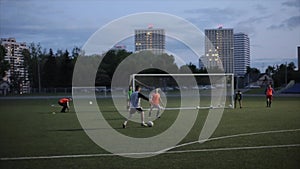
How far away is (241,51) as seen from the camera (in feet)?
445

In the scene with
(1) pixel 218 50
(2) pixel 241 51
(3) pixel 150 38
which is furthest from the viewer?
(2) pixel 241 51

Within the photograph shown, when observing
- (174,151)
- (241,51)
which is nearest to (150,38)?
(174,151)

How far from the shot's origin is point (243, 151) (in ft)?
36.9

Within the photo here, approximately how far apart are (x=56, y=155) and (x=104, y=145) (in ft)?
6.59

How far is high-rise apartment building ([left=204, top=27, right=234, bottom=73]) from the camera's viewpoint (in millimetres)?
39781

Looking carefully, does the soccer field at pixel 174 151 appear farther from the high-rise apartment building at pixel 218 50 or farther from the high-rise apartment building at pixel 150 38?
the high-rise apartment building at pixel 218 50

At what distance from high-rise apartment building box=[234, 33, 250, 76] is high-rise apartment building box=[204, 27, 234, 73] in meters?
55.2

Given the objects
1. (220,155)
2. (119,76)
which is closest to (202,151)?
(220,155)

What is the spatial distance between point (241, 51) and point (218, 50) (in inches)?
3541

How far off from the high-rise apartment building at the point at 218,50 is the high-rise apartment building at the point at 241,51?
181 feet

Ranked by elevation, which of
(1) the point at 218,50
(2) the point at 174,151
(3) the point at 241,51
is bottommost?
(2) the point at 174,151

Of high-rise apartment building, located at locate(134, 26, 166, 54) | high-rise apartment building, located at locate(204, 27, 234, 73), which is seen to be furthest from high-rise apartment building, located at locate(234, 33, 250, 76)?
high-rise apartment building, located at locate(134, 26, 166, 54)

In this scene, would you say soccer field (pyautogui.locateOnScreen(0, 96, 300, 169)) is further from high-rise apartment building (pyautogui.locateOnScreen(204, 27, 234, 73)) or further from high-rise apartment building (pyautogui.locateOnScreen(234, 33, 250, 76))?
high-rise apartment building (pyautogui.locateOnScreen(234, 33, 250, 76))

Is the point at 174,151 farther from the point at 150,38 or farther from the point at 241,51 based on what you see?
the point at 241,51
